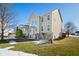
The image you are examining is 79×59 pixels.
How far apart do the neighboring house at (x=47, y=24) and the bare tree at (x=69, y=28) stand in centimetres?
8

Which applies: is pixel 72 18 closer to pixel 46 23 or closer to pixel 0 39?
pixel 46 23

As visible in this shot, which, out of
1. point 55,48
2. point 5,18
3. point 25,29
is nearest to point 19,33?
point 25,29

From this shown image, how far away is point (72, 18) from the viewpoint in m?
3.80

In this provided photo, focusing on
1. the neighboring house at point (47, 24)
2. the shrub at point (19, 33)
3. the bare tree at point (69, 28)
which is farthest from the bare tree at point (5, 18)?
the bare tree at point (69, 28)

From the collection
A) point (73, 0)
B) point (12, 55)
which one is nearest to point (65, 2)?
point (73, 0)

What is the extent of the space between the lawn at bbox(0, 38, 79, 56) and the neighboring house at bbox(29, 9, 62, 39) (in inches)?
4.6

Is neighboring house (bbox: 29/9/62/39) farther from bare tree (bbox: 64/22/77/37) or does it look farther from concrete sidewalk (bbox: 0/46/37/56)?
concrete sidewalk (bbox: 0/46/37/56)

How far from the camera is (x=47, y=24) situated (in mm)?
3846

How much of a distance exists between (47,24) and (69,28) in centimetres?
28

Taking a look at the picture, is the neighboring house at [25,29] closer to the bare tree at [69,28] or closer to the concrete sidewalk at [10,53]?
the concrete sidewalk at [10,53]

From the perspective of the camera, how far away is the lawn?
12.4ft

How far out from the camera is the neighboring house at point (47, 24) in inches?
151

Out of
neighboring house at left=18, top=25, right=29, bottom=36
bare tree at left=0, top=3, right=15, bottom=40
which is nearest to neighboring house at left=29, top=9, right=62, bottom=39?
neighboring house at left=18, top=25, right=29, bottom=36

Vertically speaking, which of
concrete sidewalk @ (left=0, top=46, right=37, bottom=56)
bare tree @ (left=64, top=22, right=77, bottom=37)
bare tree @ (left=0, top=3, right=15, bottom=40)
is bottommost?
concrete sidewalk @ (left=0, top=46, right=37, bottom=56)
